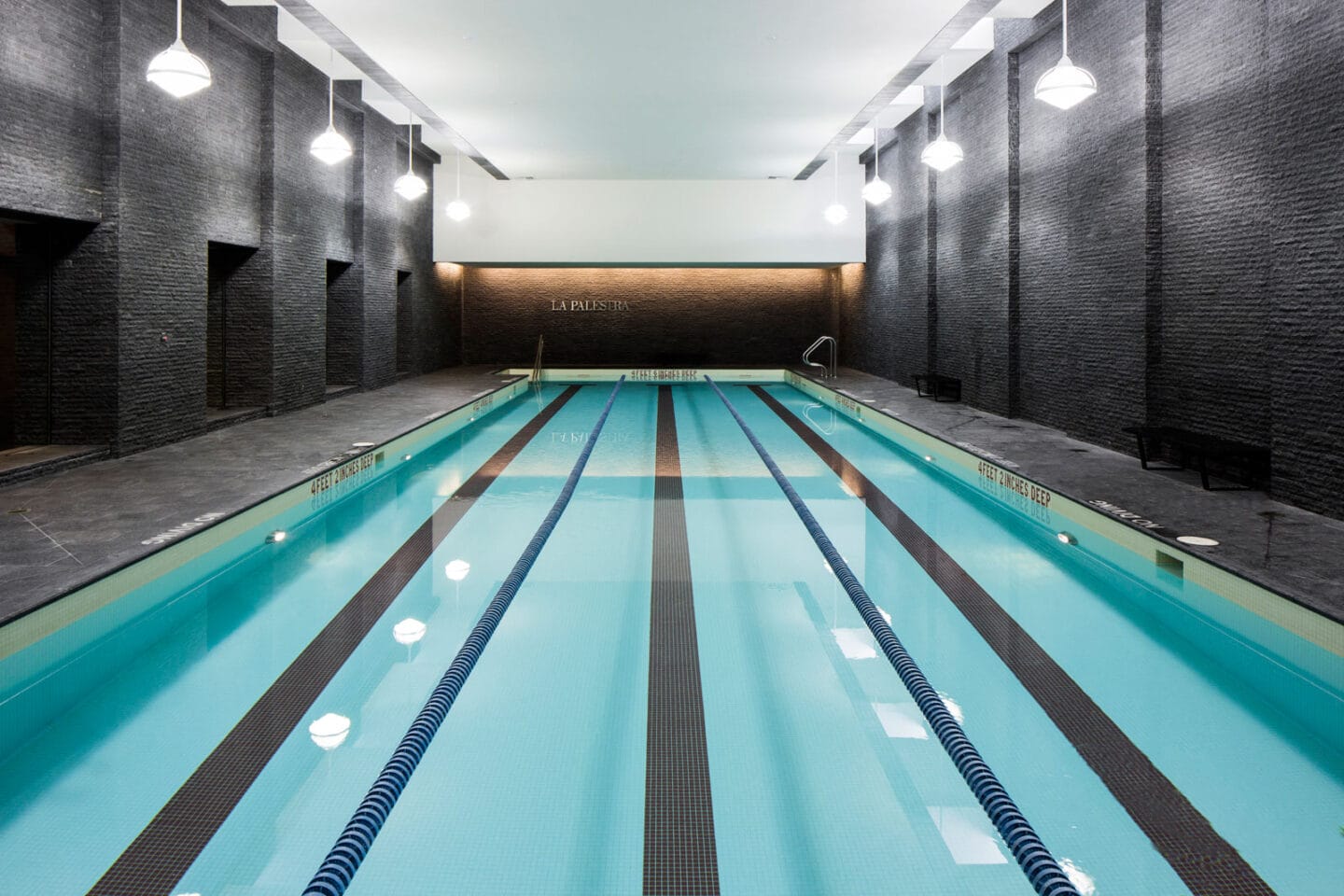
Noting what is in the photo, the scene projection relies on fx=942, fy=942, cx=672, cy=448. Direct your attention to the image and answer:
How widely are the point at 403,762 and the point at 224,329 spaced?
7889mm

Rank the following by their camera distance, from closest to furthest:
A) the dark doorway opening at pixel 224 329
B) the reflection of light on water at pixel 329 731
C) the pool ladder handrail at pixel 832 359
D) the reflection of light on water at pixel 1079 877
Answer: the reflection of light on water at pixel 1079 877 → the reflection of light on water at pixel 329 731 → the dark doorway opening at pixel 224 329 → the pool ladder handrail at pixel 832 359

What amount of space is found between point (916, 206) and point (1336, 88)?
8049mm

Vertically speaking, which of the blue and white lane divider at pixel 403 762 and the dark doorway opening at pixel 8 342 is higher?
the dark doorway opening at pixel 8 342

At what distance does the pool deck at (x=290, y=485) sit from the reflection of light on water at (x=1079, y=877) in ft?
5.96

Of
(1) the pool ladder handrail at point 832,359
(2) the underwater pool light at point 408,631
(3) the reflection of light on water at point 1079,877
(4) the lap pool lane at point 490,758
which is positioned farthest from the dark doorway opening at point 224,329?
(3) the reflection of light on water at point 1079,877

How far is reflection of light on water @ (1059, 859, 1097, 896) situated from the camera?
Result: 2.15 metres

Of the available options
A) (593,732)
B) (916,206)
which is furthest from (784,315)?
(593,732)

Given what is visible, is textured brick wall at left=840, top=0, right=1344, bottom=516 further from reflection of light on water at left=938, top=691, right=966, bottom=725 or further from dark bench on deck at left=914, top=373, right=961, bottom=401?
reflection of light on water at left=938, top=691, right=966, bottom=725

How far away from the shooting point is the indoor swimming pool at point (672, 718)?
2.29 meters

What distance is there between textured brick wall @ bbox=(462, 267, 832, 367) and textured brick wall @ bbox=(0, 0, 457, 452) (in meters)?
6.82

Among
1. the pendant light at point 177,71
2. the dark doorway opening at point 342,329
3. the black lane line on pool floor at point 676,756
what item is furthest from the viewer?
Result: the dark doorway opening at point 342,329

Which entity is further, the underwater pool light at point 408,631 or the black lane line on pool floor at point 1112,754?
the underwater pool light at point 408,631

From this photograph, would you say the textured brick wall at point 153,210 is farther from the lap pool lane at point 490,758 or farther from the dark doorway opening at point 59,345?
the lap pool lane at point 490,758

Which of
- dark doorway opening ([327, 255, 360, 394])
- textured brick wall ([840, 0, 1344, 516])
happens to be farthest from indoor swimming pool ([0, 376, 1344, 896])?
dark doorway opening ([327, 255, 360, 394])
